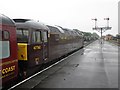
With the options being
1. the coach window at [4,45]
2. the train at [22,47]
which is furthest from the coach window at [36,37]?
the coach window at [4,45]

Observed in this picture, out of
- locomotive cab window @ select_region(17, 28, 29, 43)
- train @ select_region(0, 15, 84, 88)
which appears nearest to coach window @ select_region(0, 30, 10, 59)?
train @ select_region(0, 15, 84, 88)

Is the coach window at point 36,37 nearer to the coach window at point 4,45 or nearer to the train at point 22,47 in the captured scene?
the train at point 22,47

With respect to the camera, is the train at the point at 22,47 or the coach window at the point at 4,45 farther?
the train at the point at 22,47

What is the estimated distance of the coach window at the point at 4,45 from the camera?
866 cm

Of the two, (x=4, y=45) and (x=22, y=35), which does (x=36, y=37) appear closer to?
(x=22, y=35)

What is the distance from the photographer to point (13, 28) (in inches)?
376

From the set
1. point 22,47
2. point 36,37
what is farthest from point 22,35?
point 36,37

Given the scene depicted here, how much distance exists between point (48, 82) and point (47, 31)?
506 centimetres

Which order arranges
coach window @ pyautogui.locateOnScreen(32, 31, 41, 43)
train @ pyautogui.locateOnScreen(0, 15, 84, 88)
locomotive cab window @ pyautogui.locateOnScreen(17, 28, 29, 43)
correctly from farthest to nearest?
coach window @ pyautogui.locateOnScreen(32, 31, 41, 43) < locomotive cab window @ pyautogui.locateOnScreen(17, 28, 29, 43) < train @ pyautogui.locateOnScreen(0, 15, 84, 88)

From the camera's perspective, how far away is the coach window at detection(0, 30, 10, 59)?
341 inches

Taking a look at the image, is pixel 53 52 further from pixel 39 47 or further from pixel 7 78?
pixel 7 78

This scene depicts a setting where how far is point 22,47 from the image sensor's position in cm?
1157

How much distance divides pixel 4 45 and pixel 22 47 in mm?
2737

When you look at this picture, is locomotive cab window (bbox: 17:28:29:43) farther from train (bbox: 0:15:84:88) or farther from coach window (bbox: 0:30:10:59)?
coach window (bbox: 0:30:10:59)
